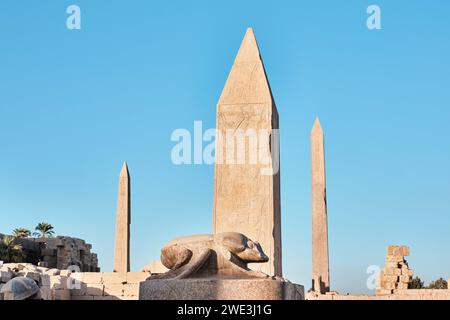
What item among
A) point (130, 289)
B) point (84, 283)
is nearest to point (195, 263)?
point (130, 289)

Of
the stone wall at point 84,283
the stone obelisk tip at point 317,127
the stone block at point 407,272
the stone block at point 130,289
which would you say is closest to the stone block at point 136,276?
the stone wall at point 84,283

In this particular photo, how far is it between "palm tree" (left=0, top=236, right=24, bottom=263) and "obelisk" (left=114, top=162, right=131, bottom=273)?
5.69 metres

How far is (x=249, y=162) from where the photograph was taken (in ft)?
42.0

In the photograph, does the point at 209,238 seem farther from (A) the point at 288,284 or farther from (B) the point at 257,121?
(B) the point at 257,121

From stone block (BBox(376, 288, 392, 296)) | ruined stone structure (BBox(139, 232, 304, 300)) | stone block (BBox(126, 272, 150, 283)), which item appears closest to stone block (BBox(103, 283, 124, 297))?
stone block (BBox(126, 272, 150, 283))

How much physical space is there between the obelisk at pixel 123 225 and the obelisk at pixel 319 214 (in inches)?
216

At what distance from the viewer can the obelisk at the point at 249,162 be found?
12.3 metres

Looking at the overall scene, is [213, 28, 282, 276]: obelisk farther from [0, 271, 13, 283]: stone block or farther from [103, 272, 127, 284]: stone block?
[103, 272, 127, 284]: stone block

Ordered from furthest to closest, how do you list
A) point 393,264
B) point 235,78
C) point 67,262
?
1. point 67,262
2. point 393,264
3. point 235,78

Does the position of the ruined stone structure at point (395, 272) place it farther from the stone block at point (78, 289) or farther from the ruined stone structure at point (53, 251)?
the ruined stone structure at point (53, 251)

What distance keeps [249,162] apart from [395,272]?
9.66 metres
